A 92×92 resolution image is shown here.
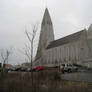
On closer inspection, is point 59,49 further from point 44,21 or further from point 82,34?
point 44,21

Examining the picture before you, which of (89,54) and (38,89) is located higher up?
(89,54)

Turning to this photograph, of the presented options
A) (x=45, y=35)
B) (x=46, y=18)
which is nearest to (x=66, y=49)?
(x=45, y=35)

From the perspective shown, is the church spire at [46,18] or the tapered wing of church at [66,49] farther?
the church spire at [46,18]

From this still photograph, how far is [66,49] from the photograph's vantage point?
55781 millimetres

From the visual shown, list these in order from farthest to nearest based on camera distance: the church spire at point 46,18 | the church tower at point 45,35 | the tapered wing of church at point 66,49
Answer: the church spire at point 46,18 < the church tower at point 45,35 < the tapered wing of church at point 66,49

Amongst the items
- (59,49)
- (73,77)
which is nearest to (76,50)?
(59,49)

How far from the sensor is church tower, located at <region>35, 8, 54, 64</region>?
245ft

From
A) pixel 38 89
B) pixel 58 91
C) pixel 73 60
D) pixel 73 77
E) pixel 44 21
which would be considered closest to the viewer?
pixel 58 91

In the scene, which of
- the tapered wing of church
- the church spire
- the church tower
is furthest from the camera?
the church spire

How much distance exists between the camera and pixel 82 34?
5262 cm

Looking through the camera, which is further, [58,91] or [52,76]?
[52,76]

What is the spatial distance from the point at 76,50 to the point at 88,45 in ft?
15.4

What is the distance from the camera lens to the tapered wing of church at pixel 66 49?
49.7 meters

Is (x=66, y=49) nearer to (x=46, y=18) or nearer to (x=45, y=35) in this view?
(x=45, y=35)
